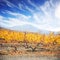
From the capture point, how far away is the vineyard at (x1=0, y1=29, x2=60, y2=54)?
16.9 ft

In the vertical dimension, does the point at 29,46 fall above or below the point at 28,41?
below

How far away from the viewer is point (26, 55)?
513cm

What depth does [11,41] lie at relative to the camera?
519 centimetres

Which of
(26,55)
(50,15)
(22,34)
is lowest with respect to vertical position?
(26,55)

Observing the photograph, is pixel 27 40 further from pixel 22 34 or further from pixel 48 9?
pixel 48 9

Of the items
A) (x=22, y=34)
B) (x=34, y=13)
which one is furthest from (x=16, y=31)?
(x=34, y=13)

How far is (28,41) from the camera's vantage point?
519 cm

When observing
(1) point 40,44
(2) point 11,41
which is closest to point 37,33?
(1) point 40,44

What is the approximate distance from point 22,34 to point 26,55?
0.44 m

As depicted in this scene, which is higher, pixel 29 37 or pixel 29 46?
pixel 29 37

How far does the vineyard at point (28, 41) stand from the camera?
5.15 metres

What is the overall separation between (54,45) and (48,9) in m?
0.75

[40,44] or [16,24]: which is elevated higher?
[16,24]

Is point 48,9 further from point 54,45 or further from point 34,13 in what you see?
point 54,45
